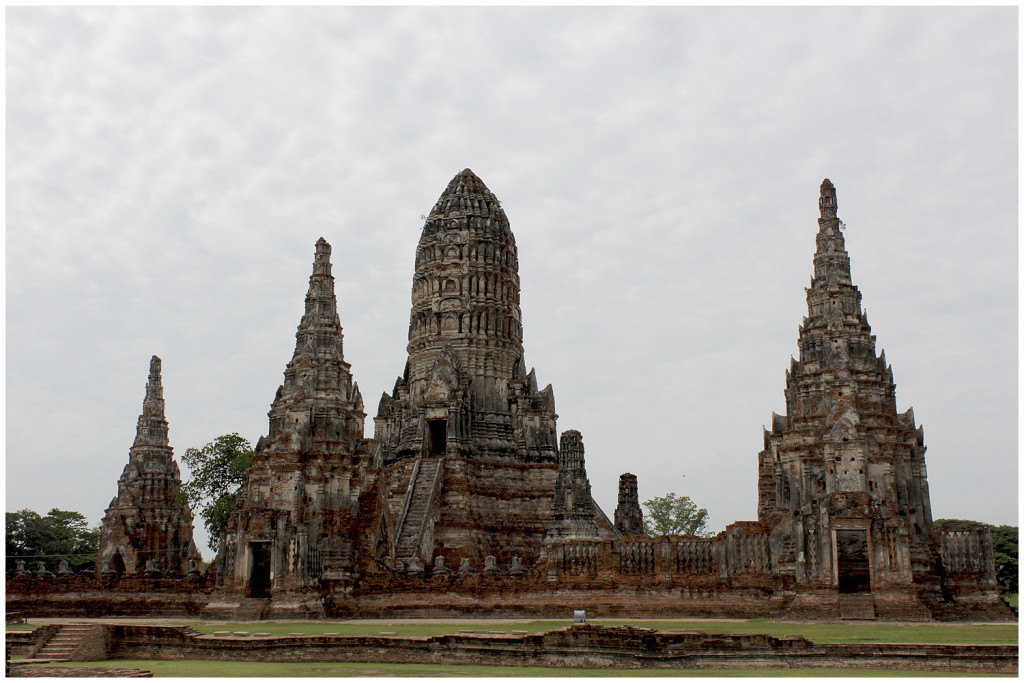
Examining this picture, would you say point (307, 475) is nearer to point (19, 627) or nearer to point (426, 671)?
point (19, 627)

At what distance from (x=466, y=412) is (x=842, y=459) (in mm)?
17454

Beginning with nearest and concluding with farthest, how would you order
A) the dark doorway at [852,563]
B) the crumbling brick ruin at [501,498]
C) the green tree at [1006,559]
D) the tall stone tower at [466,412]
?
the crumbling brick ruin at [501,498], the dark doorway at [852,563], the tall stone tower at [466,412], the green tree at [1006,559]

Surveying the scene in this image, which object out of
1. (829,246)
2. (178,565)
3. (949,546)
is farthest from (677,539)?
(178,565)

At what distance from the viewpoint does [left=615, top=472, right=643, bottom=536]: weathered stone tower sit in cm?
4016

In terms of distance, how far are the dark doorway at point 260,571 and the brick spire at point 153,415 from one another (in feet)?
46.2

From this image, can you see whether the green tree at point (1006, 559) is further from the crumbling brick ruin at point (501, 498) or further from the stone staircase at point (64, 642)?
Answer: the stone staircase at point (64, 642)

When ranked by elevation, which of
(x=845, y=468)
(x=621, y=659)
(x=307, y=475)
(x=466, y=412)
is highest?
(x=466, y=412)

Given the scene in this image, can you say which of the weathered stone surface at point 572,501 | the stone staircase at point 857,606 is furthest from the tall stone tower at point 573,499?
the stone staircase at point 857,606

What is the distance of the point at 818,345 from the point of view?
32.7m

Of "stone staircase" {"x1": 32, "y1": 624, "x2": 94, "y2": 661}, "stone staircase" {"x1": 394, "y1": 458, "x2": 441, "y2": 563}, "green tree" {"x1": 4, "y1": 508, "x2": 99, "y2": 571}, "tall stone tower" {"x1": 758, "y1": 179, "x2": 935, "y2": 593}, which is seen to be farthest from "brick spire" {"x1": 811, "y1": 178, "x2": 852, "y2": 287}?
"green tree" {"x1": 4, "y1": 508, "x2": 99, "y2": 571}

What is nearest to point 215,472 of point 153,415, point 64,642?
point 153,415

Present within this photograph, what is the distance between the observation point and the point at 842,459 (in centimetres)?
2833

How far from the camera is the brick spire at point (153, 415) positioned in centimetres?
4338

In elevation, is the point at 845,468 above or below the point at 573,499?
above
